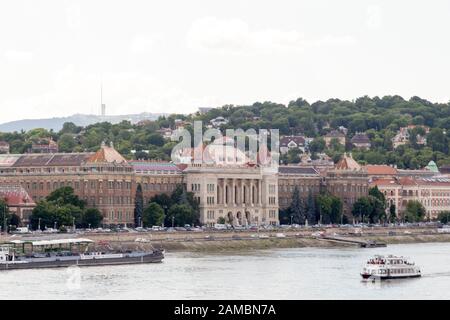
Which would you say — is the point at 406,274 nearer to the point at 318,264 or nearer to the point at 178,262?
the point at 318,264

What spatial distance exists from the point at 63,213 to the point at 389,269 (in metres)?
39.4

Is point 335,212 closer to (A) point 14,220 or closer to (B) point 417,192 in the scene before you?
(B) point 417,192

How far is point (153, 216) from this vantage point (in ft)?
430

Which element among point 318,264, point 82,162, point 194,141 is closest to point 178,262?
point 318,264

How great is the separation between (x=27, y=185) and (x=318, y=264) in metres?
45.4

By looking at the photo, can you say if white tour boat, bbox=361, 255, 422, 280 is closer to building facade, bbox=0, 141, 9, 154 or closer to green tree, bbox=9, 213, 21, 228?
green tree, bbox=9, 213, 21, 228

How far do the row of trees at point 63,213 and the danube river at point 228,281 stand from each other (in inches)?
733

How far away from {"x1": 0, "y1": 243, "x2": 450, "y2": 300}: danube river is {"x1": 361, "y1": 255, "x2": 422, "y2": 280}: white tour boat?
0.67 meters

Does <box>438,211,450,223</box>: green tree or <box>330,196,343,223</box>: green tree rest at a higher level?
<box>330,196,343,223</box>: green tree

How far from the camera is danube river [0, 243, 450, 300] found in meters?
73.2

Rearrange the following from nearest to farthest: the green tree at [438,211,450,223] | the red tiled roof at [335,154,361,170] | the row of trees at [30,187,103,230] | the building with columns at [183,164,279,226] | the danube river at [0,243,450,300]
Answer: the danube river at [0,243,450,300], the row of trees at [30,187,103,230], the building with columns at [183,164,279,226], the red tiled roof at [335,154,361,170], the green tree at [438,211,450,223]

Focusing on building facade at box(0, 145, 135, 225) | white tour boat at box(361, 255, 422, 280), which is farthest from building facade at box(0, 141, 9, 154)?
white tour boat at box(361, 255, 422, 280)

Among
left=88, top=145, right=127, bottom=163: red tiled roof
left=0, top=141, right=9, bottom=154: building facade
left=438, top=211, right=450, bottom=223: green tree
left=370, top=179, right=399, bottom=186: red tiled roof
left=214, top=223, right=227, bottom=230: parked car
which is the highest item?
left=0, top=141, right=9, bottom=154: building facade
